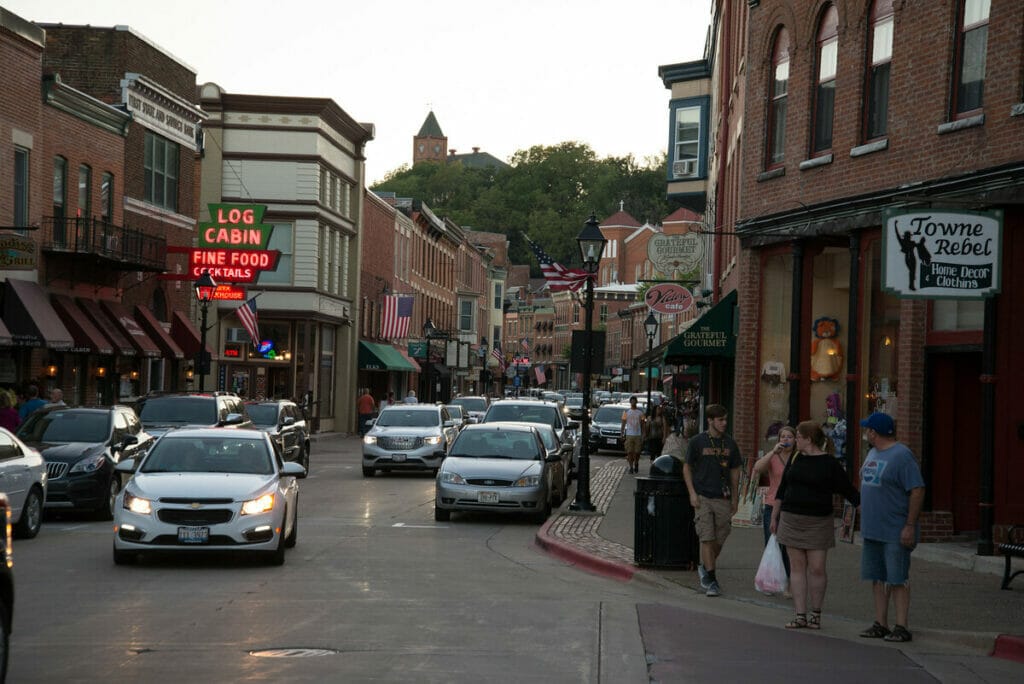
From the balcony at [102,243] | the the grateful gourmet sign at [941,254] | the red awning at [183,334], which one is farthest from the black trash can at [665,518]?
the red awning at [183,334]

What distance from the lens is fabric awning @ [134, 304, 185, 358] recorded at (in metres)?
40.5

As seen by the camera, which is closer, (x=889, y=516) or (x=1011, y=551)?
(x=889, y=516)

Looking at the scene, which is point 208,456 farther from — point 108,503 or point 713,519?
point 713,519

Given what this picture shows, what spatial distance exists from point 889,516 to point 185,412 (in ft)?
57.7

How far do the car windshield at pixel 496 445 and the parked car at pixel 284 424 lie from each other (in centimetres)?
936

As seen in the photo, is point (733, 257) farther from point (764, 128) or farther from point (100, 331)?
point (100, 331)

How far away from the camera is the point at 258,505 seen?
1523 centimetres

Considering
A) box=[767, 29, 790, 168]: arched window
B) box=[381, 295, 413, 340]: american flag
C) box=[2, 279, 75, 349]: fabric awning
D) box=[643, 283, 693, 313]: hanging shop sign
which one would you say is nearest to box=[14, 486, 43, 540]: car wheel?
box=[767, 29, 790, 168]: arched window

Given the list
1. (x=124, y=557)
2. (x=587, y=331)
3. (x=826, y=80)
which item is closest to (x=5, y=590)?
(x=124, y=557)

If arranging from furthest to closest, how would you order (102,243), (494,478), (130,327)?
(130,327)
(102,243)
(494,478)

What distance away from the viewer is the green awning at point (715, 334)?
1051 inches

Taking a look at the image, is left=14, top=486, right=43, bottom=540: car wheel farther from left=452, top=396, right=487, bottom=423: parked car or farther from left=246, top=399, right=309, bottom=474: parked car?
left=452, top=396, right=487, bottom=423: parked car

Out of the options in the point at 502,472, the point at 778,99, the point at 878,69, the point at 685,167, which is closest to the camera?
the point at 878,69

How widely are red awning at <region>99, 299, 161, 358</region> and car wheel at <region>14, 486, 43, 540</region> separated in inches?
788
